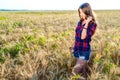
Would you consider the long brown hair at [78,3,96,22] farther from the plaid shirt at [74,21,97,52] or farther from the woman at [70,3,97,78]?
the plaid shirt at [74,21,97,52]

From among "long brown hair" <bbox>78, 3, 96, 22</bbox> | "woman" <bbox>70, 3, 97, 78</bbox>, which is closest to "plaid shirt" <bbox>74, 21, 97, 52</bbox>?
"woman" <bbox>70, 3, 97, 78</bbox>

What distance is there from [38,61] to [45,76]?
63 centimetres

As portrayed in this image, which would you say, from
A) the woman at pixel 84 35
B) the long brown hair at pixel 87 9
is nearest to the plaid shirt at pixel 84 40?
the woman at pixel 84 35

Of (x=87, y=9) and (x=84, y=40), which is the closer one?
(x=87, y=9)

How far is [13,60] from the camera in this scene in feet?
20.7

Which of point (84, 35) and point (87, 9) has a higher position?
point (87, 9)

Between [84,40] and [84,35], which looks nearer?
[84,35]

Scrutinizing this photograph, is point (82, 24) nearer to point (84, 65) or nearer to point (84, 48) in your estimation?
point (84, 48)

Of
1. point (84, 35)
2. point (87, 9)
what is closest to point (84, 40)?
point (84, 35)

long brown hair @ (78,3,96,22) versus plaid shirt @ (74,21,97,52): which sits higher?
long brown hair @ (78,3,96,22)

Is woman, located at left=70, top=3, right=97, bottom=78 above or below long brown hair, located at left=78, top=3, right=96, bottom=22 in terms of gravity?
below

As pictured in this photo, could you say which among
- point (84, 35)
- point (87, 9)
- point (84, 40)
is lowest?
point (84, 40)

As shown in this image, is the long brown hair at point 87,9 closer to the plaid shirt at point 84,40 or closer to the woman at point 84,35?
the woman at point 84,35

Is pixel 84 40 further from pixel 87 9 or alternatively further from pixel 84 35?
pixel 87 9
